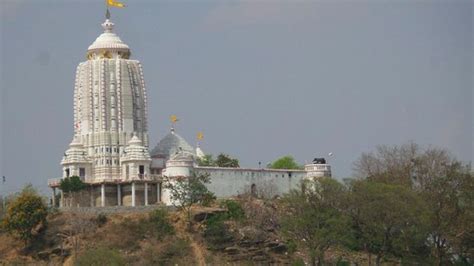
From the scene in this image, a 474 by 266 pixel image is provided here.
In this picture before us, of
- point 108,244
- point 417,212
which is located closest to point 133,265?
point 108,244

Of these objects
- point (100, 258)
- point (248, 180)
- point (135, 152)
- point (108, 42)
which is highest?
point (108, 42)

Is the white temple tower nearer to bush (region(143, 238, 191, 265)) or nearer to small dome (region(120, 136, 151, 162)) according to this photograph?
small dome (region(120, 136, 151, 162))

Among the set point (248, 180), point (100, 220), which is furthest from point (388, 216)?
point (100, 220)

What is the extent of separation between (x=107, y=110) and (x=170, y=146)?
6280 millimetres

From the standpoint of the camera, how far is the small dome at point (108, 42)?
12294 cm

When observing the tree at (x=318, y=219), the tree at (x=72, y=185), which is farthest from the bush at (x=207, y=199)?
the tree at (x=72, y=185)

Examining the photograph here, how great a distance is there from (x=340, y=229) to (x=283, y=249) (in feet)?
34.3

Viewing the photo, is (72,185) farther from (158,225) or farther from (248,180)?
(248,180)

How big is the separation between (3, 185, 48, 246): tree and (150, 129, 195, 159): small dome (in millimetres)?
14271

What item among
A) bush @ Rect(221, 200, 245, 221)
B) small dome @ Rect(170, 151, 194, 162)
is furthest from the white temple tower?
bush @ Rect(221, 200, 245, 221)

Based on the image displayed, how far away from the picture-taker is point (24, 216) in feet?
363

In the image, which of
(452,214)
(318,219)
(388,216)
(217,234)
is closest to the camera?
(388,216)

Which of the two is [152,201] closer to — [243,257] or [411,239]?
[243,257]

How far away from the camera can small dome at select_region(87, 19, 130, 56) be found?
4840 inches
